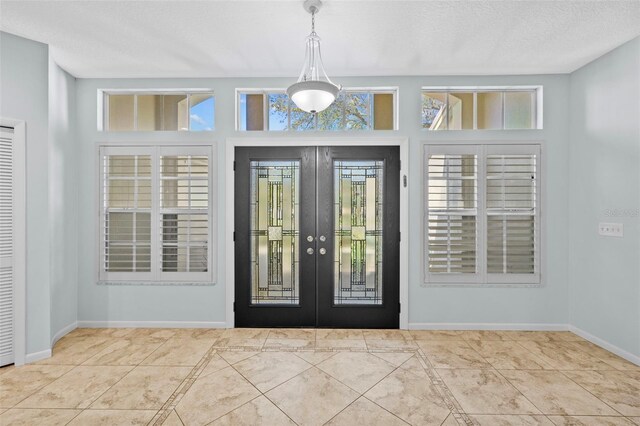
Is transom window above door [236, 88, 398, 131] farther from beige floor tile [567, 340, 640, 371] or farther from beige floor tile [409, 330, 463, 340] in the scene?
beige floor tile [567, 340, 640, 371]

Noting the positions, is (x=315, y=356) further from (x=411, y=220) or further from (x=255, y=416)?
(x=411, y=220)

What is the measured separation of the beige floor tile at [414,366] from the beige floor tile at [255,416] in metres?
1.14

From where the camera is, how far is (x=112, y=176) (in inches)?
144

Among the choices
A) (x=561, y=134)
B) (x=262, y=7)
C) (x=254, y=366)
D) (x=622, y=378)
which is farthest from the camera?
(x=561, y=134)

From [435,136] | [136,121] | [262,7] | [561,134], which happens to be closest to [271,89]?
[262,7]

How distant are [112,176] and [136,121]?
67 cm

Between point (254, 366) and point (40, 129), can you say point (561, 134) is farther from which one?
point (40, 129)

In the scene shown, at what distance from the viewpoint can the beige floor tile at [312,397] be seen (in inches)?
84.8

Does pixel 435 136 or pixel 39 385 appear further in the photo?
pixel 435 136

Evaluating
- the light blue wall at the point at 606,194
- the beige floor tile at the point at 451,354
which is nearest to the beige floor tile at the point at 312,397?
the beige floor tile at the point at 451,354

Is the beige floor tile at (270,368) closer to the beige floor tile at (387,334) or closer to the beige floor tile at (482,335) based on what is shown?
the beige floor tile at (387,334)

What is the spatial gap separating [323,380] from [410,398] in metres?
0.66

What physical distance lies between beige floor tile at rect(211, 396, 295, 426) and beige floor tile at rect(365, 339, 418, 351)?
1239 mm

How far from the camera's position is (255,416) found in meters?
2.14
